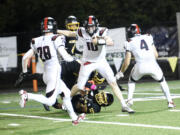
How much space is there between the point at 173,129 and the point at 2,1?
2757cm

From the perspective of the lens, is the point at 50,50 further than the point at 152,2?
No

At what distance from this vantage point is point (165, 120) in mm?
9180

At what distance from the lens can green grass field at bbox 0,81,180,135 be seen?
8414 millimetres

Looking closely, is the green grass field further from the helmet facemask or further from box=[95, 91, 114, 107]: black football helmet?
the helmet facemask

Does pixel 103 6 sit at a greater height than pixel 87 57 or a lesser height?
greater

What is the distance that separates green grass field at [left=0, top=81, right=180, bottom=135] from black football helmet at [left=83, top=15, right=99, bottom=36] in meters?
1.67

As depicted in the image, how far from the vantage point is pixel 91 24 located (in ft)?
34.2

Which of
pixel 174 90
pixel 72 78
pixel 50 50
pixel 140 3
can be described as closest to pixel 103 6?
pixel 140 3

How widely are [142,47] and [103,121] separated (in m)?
2.36

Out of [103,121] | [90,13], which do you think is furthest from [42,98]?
[90,13]

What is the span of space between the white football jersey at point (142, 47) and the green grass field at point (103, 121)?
3.49ft

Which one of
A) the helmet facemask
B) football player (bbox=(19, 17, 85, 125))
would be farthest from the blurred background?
football player (bbox=(19, 17, 85, 125))

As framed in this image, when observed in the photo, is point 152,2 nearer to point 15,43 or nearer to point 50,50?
point 15,43

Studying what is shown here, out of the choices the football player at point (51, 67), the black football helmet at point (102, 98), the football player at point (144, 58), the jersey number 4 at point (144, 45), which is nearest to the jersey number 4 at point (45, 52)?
the football player at point (51, 67)
